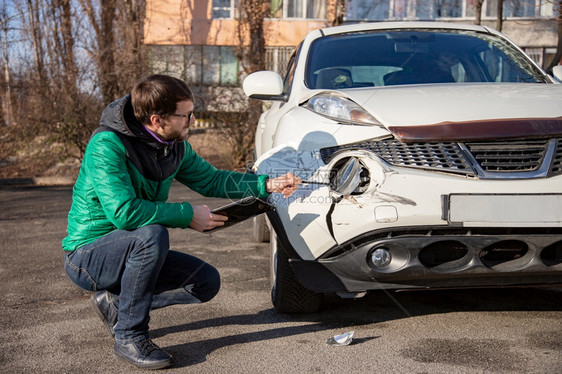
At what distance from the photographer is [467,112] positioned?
3256mm

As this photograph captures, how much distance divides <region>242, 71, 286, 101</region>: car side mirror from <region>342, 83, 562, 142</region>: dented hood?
43.2 inches

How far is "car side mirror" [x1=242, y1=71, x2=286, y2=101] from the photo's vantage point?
4.62m

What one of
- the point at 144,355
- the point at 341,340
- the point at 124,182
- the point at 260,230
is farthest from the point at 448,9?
the point at 144,355

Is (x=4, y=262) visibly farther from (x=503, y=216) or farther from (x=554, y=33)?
(x=554, y=33)

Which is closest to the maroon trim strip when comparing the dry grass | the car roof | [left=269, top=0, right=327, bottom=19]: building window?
the car roof

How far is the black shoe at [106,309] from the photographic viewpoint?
11.2 ft

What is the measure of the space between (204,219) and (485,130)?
137 cm

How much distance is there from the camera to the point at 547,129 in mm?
3164

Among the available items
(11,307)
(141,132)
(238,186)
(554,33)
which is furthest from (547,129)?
(554,33)

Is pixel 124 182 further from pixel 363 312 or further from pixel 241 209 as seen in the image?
pixel 363 312

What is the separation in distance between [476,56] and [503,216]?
2051mm

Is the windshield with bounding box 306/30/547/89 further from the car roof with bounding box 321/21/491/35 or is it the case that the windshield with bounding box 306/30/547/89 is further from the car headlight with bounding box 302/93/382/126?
the car headlight with bounding box 302/93/382/126

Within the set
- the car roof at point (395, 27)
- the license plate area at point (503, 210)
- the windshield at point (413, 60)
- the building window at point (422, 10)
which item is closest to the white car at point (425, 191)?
the license plate area at point (503, 210)

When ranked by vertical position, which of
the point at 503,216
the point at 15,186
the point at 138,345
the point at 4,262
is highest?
Answer: the point at 503,216
